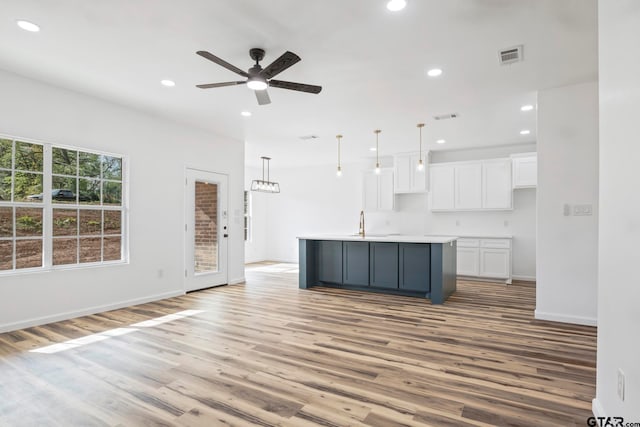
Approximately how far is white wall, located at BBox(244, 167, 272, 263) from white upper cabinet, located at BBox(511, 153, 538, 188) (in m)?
6.49

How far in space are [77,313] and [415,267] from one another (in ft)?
14.8

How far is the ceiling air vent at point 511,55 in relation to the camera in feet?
10.3

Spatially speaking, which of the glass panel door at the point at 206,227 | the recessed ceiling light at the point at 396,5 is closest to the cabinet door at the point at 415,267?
the glass panel door at the point at 206,227

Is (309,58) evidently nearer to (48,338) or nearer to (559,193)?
(559,193)

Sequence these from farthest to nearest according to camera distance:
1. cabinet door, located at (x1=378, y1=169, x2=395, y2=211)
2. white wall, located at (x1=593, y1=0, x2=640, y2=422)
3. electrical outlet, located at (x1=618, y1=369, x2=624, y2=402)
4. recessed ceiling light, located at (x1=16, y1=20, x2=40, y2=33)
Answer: cabinet door, located at (x1=378, y1=169, x2=395, y2=211) < recessed ceiling light, located at (x1=16, y1=20, x2=40, y2=33) < electrical outlet, located at (x1=618, y1=369, x2=624, y2=402) < white wall, located at (x1=593, y1=0, x2=640, y2=422)

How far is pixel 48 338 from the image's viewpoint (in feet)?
11.3

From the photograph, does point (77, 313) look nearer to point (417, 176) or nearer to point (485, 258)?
point (417, 176)

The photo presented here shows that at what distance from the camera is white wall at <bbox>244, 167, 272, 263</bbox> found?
9.73 meters

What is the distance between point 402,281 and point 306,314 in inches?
68.3

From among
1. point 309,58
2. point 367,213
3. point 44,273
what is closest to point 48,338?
point 44,273

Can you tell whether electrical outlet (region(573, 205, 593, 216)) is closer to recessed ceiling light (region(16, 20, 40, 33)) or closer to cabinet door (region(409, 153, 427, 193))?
cabinet door (region(409, 153, 427, 193))

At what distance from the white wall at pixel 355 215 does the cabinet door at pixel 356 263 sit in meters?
2.72

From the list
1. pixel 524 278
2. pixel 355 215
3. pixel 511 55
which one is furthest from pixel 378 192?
pixel 511 55

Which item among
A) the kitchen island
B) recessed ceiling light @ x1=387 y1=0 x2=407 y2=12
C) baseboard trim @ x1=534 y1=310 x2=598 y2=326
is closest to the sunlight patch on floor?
the kitchen island
